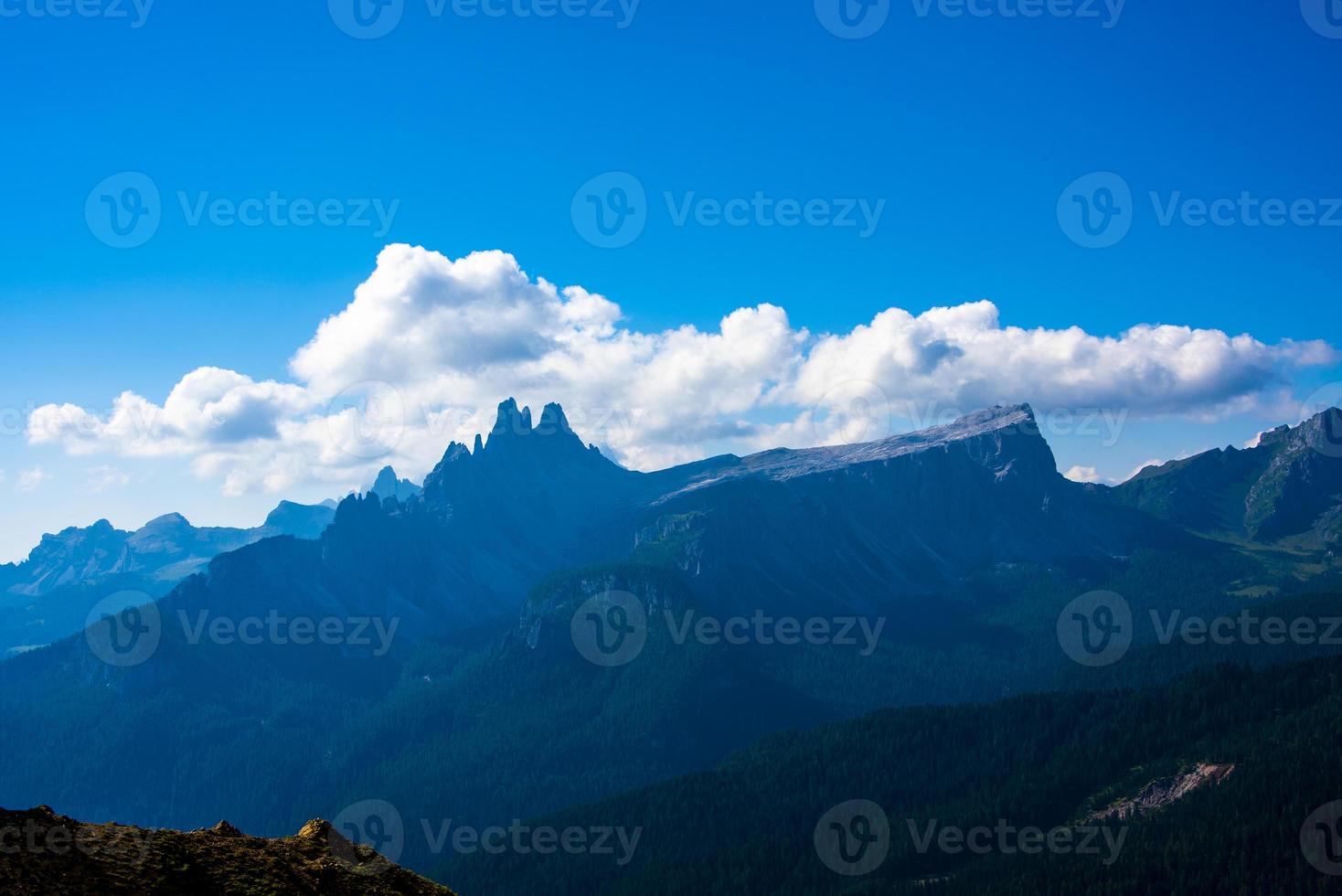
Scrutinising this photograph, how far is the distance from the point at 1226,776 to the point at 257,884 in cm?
17673

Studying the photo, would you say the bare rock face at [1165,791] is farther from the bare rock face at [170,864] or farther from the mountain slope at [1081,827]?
the bare rock face at [170,864]

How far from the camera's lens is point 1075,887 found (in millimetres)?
140375

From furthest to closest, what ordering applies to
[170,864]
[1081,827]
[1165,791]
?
[1165,791] < [1081,827] < [170,864]

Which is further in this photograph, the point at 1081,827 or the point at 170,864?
the point at 1081,827

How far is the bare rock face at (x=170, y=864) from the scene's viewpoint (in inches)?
1151

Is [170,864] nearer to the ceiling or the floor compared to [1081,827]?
nearer to the ceiling

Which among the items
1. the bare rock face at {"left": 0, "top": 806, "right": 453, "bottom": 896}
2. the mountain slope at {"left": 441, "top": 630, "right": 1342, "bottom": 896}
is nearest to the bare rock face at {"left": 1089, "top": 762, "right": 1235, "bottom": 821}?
the mountain slope at {"left": 441, "top": 630, "right": 1342, "bottom": 896}

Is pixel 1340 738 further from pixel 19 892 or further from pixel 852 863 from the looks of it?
pixel 19 892

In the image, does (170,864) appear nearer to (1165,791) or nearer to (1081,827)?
(1081,827)

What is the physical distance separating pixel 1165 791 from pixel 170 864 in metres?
181

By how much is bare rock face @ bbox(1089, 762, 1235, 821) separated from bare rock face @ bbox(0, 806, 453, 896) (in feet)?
536

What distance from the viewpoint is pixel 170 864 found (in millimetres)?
31594

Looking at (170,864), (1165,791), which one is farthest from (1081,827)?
(170,864)

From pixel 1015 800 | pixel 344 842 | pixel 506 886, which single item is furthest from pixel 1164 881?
pixel 344 842
